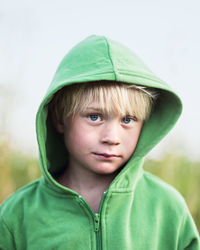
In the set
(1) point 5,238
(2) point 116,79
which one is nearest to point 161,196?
(2) point 116,79

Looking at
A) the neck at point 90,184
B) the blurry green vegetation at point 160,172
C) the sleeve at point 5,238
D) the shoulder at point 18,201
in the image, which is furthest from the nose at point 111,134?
the blurry green vegetation at point 160,172

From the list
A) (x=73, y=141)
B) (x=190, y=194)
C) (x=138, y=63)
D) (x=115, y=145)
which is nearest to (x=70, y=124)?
(x=73, y=141)

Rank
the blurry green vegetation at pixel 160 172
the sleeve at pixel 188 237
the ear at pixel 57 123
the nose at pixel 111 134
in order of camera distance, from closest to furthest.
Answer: the nose at pixel 111 134 < the sleeve at pixel 188 237 < the ear at pixel 57 123 < the blurry green vegetation at pixel 160 172

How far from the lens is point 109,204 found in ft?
6.33

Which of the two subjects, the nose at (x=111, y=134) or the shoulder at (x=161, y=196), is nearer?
the nose at (x=111, y=134)

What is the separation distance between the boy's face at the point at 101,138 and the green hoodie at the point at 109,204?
79 millimetres

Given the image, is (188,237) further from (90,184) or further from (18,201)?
(18,201)

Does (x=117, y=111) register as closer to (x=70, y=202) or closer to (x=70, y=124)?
(x=70, y=124)

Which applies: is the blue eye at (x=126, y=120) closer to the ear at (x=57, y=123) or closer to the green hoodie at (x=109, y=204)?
the green hoodie at (x=109, y=204)

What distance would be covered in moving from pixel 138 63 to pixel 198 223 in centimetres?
155

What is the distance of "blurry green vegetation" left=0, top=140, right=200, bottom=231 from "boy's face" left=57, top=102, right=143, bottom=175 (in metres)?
1.01

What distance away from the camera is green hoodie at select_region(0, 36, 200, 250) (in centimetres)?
189

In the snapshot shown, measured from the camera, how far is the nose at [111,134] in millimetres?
1840

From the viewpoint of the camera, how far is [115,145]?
6.16 ft
